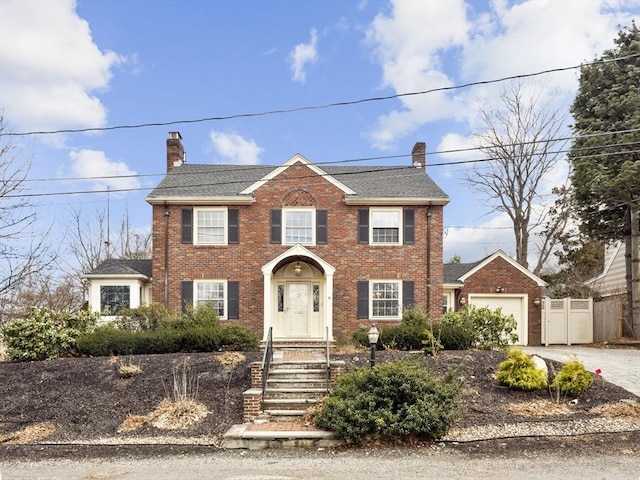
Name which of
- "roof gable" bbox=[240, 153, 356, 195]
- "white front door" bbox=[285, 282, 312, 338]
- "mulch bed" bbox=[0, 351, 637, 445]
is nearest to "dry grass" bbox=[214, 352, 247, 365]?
"mulch bed" bbox=[0, 351, 637, 445]

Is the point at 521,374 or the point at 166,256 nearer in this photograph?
the point at 521,374

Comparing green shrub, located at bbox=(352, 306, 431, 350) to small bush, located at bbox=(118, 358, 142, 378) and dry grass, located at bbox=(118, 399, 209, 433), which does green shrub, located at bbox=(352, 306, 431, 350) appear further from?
small bush, located at bbox=(118, 358, 142, 378)

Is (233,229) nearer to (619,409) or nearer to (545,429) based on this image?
(545,429)

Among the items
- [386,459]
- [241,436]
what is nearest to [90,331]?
[241,436]

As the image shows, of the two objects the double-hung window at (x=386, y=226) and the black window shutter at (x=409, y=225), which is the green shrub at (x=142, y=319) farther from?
the black window shutter at (x=409, y=225)

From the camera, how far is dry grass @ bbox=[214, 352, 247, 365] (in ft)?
39.0

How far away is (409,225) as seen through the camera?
56.6 ft

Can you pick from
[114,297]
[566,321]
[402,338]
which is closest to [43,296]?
[114,297]

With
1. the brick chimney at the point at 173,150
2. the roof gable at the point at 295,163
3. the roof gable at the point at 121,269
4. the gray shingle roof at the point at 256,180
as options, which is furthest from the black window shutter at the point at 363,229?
the brick chimney at the point at 173,150

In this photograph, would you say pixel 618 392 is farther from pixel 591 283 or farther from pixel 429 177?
pixel 591 283

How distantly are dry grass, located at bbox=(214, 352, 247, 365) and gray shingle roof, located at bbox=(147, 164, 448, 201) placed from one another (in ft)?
20.9

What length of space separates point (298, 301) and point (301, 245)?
183cm

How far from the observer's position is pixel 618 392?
1019cm

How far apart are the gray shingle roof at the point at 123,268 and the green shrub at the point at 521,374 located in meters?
11.6
